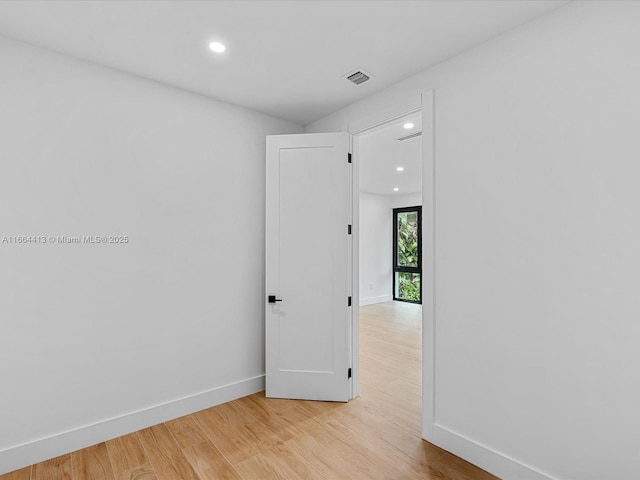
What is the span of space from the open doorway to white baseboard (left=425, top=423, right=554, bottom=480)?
8.2 inches

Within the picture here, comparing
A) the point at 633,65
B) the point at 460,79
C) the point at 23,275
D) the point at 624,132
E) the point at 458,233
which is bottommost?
the point at 23,275

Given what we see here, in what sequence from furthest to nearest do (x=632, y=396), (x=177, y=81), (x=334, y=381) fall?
(x=334, y=381) → (x=177, y=81) → (x=632, y=396)

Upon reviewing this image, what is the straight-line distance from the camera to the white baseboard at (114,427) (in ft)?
6.45

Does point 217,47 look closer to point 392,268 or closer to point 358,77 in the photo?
point 358,77

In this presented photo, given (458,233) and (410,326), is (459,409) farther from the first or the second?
(410,326)

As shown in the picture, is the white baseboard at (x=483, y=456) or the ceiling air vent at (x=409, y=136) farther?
the ceiling air vent at (x=409, y=136)

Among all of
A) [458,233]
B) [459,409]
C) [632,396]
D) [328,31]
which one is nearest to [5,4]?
[328,31]

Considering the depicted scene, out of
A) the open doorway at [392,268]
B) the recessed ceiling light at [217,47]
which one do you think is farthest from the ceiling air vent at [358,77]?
the recessed ceiling light at [217,47]

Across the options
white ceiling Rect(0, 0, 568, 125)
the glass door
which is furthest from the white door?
the glass door

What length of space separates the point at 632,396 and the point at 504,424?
66 cm

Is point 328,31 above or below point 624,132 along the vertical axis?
above

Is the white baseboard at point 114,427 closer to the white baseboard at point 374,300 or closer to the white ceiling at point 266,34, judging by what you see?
the white ceiling at point 266,34

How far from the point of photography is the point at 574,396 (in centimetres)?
166

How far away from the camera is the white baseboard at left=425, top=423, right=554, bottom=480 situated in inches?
Result: 70.8
